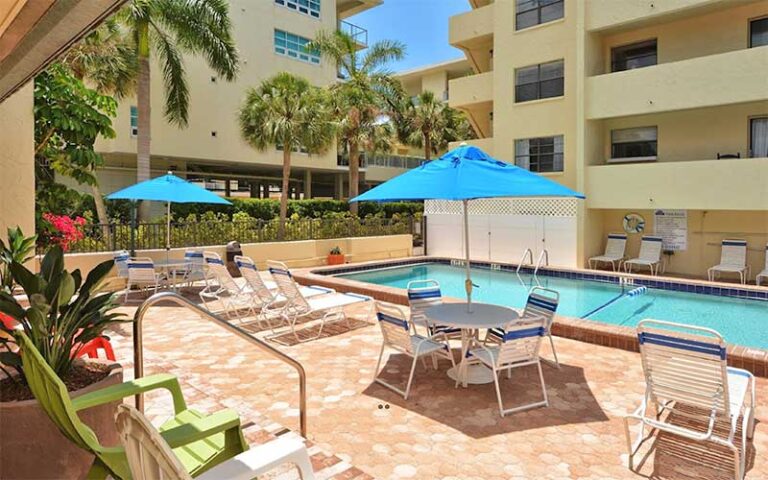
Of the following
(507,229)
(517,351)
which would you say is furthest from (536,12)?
(517,351)

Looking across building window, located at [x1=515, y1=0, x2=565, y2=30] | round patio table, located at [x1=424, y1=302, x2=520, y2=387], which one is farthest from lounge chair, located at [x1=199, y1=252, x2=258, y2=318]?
building window, located at [x1=515, y1=0, x2=565, y2=30]

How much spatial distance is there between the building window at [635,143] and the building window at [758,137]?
2.83m

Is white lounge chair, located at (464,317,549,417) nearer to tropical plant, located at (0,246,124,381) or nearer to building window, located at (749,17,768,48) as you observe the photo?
tropical plant, located at (0,246,124,381)

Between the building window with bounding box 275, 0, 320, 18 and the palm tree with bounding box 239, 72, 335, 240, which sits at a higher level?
the building window with bounding box 275, 0, 320, 18

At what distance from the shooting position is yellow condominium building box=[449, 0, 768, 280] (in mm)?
15391

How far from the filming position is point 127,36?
1852 centimetres

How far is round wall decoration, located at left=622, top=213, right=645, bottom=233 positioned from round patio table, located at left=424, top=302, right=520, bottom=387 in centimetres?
1358

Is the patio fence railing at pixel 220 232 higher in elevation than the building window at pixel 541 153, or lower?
lower

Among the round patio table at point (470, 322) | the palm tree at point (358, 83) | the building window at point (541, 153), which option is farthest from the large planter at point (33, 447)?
the palm tree at point (358, 83)

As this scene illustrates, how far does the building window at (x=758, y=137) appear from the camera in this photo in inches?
629

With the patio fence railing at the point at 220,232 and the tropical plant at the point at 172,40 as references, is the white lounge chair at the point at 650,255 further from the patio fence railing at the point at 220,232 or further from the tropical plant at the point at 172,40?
the tropical plant at the point at 172,40

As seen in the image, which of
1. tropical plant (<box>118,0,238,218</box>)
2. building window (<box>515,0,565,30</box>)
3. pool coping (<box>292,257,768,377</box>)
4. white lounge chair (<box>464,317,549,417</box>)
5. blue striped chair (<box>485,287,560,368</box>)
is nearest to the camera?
white lounge chair (<box>464,317,549,417</box>)

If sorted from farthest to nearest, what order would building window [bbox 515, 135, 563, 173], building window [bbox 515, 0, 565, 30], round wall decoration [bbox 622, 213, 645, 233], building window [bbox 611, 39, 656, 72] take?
building window [bbox 515, 135, 563, 173] → building window [bbox 515, 0, 565, 30] → round wall decoration [bbox 622, 213, 645, 233] → building window [bbox 611, 39, 656, 72]

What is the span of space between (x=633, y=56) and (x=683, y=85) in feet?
11.2
